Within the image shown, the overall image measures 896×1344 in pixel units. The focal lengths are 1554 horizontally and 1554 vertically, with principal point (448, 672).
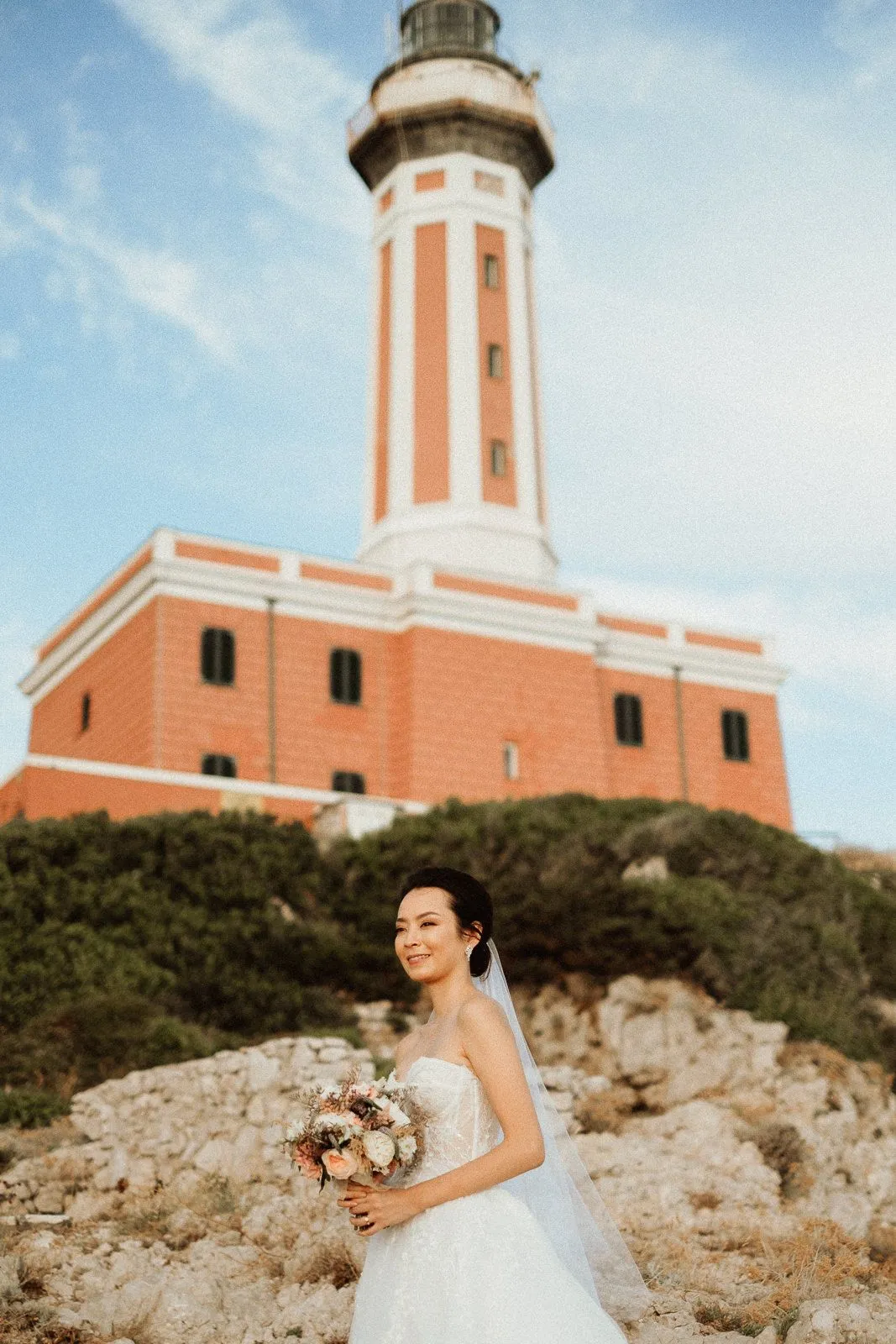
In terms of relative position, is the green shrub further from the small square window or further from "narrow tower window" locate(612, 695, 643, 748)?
the small square window

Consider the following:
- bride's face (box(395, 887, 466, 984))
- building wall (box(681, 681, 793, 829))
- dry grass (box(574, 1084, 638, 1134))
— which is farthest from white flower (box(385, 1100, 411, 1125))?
building wall (box(681, 681, 793, 829))

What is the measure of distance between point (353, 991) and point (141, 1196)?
697cm

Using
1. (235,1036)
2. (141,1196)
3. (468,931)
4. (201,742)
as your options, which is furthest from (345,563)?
(468,931)

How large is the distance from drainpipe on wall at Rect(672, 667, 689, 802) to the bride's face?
2420cm

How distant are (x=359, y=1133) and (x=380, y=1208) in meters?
0.20

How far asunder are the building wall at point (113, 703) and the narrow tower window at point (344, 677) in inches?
122

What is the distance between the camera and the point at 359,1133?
4.20 metres

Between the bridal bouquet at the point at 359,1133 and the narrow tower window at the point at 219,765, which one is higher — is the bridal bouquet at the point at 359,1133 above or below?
below

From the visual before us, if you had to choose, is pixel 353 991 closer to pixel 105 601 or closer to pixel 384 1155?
pixel 105 601

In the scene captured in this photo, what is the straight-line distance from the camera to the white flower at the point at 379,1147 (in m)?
4.14

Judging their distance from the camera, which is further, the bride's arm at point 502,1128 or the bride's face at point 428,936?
the bride's face at point 428,936

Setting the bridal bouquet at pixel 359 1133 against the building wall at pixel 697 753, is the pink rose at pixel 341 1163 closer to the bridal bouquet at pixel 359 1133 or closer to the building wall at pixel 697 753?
the bridal bouquet at pixel 359 1133

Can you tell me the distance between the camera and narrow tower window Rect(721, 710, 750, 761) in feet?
96.3

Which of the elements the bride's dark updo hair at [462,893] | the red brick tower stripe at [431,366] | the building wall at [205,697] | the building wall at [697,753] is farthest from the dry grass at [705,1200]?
the red brick tower stripe at [431,366]
